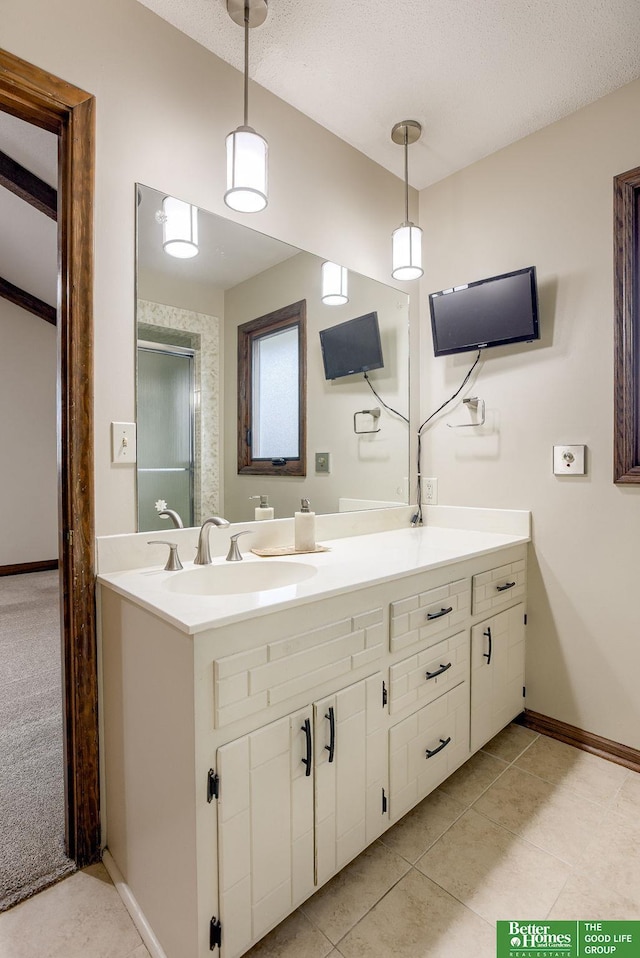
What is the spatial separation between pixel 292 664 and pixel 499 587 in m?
1.10

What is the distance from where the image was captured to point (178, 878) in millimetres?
1025

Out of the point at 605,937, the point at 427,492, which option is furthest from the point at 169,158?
the point at 605,937

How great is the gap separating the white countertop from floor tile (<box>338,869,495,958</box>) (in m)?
0.83

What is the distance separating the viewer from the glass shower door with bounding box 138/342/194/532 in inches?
58.8

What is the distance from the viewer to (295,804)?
1.12 m

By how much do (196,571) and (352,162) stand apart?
1908 millimetres

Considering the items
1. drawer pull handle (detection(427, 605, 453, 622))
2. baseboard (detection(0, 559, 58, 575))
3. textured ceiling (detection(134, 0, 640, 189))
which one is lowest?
baseboard (detection(0, 559, 58, 575))

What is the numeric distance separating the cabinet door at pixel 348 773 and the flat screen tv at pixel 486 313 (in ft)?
5.01

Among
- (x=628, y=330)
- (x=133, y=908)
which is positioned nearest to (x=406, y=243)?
(x=628, y=330)

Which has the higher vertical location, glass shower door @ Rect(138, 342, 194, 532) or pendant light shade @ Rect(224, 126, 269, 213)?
pendant light shade @ Rect(224, 126, 269, 213)

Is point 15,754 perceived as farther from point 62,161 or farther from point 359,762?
point 62,161

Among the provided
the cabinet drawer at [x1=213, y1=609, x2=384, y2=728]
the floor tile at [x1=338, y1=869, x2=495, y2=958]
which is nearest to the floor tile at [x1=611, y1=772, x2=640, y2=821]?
the floor tile at [x1=338, y1=869, x2=495, y2=958]

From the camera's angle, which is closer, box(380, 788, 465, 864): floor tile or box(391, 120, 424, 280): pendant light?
box(380, 788, 465, 864): floor tile

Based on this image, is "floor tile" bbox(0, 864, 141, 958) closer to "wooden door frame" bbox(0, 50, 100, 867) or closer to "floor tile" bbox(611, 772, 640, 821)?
"wooden door frame" bbox(0, 50, 100, 867)
